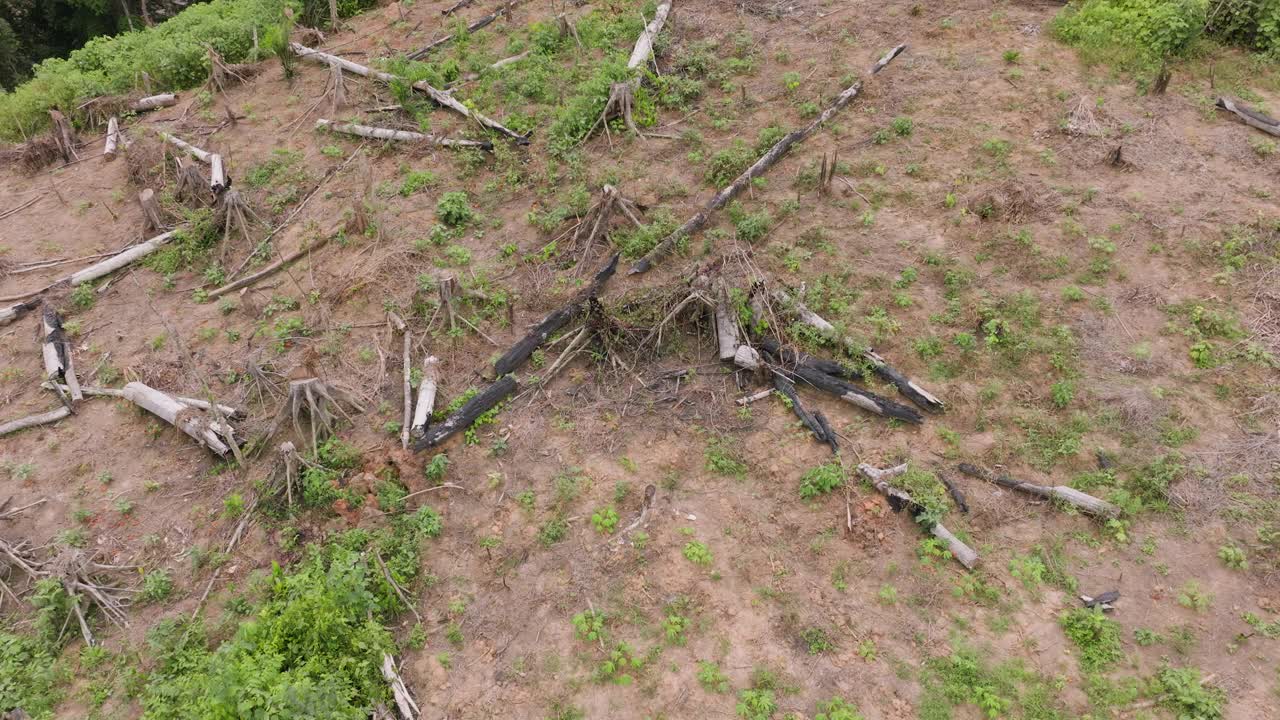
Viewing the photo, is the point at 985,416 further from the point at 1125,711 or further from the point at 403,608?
the point at 403,608

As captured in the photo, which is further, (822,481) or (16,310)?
(16,310)

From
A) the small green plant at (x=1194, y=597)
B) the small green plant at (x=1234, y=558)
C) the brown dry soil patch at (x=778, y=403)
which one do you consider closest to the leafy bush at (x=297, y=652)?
the brown dry soil patch at (x=778, y=403)

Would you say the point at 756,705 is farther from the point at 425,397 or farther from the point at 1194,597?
the point at 425,397

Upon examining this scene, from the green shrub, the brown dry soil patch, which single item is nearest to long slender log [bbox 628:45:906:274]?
the brown dry soil patch

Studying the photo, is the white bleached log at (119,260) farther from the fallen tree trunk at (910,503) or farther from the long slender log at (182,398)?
the fallen tree trunk at (910,503)

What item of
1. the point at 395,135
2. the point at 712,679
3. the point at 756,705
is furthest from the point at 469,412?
the point at 395,135
